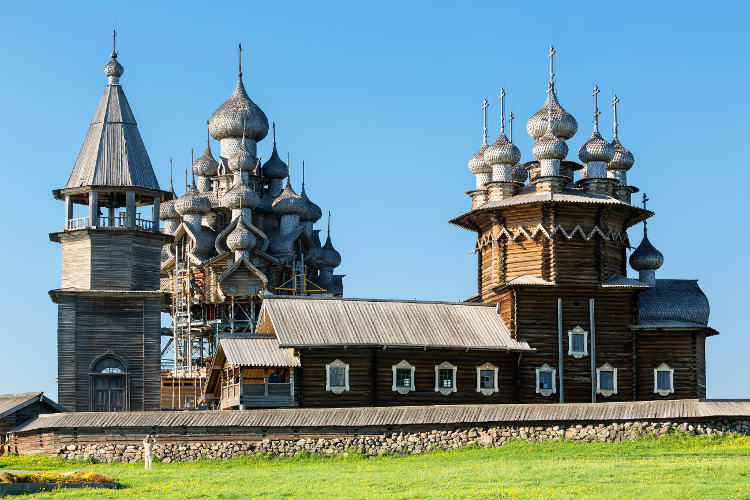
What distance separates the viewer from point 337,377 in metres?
44.9

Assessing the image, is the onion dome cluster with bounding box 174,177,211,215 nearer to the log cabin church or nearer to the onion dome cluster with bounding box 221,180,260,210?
the onion dome cluster with bounding box 221,180,260,210

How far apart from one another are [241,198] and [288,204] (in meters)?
2.53

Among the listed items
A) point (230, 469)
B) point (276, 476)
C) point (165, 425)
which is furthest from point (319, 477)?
point (165, 425)

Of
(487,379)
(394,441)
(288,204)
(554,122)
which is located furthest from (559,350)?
(288,204)

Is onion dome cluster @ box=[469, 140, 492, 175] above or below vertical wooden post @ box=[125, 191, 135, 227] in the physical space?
above

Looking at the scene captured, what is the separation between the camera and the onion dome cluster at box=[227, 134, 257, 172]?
65.0 m

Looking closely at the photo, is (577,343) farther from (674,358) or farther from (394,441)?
(394,441)

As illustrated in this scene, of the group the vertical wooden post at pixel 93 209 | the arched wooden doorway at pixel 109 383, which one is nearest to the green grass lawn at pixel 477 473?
the arched wooden doorway at pixel 109 383

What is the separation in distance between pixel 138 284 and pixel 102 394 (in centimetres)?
401

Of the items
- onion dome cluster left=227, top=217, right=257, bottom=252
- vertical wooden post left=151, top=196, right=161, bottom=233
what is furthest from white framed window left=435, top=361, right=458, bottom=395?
onion dome cluster left=227, top=217, right=257, bottom=252

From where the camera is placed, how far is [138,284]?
48.2 m

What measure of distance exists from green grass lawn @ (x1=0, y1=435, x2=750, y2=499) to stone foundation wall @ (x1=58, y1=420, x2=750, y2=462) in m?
0.45

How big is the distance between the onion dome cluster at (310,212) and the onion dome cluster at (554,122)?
19060 millimetres

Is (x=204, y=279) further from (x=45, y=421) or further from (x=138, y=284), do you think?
(x=45, y=421)
